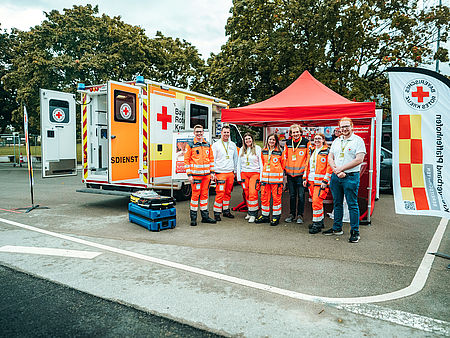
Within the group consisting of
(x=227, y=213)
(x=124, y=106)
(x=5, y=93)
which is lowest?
(x=227, y=213)

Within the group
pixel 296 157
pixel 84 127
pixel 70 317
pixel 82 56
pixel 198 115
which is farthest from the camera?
pixel 82 56

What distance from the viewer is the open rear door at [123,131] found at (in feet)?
24.7

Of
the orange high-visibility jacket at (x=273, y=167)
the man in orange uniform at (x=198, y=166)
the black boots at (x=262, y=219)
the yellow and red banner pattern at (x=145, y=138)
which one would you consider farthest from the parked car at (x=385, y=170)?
the yellow and red banner pattern at (x=145, y=138)

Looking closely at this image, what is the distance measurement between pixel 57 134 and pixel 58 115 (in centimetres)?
43

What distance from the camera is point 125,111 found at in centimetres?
792

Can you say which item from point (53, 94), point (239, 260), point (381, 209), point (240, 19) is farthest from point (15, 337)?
point (240, 19)

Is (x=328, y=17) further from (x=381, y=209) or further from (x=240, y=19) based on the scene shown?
(x=381, y=209)

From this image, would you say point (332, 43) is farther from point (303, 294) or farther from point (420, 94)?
point (303, 294)

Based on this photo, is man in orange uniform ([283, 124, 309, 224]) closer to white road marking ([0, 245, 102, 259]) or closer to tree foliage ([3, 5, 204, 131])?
white road marking ([0, 245, 102, 259])

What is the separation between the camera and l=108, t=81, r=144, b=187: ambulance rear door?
7520mm

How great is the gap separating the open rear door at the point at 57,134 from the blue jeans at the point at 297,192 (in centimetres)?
504

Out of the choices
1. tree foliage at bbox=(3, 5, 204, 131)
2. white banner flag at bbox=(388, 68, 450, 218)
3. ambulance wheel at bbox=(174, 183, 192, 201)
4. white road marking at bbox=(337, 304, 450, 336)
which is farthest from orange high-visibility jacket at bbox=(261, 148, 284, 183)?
tree foliage at bbox=(3, 5, 204, 131)

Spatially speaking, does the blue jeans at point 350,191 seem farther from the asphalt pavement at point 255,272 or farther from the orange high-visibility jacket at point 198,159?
the orange high-visibility jacket at point 198,159

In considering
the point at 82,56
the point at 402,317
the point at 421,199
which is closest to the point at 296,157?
the point at 421,199
